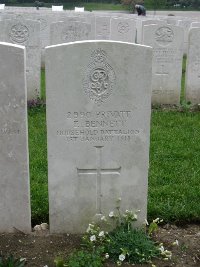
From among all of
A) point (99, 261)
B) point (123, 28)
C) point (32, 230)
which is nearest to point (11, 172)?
point (32, 230)

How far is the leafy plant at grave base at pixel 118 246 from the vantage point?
3783mm

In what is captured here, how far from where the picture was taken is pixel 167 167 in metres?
6.01

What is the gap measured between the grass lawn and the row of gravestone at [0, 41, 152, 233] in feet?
1.72

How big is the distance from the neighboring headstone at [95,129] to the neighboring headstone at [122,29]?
11.4 metres

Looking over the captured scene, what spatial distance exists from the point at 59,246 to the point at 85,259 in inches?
18.1

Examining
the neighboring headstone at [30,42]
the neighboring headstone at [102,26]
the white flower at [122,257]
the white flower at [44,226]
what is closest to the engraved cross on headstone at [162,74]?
the neighboring headstone at [30,42]

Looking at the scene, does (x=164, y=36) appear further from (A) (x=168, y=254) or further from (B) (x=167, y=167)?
(A) (x=168, y=254)

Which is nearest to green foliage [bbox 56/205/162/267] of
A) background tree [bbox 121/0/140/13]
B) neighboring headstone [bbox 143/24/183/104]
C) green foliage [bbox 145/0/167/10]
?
neighboring headstone [bbox 143/24/183/104]

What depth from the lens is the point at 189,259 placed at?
4.03 meters

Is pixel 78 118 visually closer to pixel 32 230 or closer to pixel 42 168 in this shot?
pixel 32 230

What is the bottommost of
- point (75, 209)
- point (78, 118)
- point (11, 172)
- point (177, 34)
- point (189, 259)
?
point (189, 259)

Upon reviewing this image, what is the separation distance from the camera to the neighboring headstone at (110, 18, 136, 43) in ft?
50.0

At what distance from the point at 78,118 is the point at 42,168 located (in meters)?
1.96

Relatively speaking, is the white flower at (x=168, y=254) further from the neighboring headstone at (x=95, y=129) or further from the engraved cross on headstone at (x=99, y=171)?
the engraved cross on headstone at (x=99, y=171)
